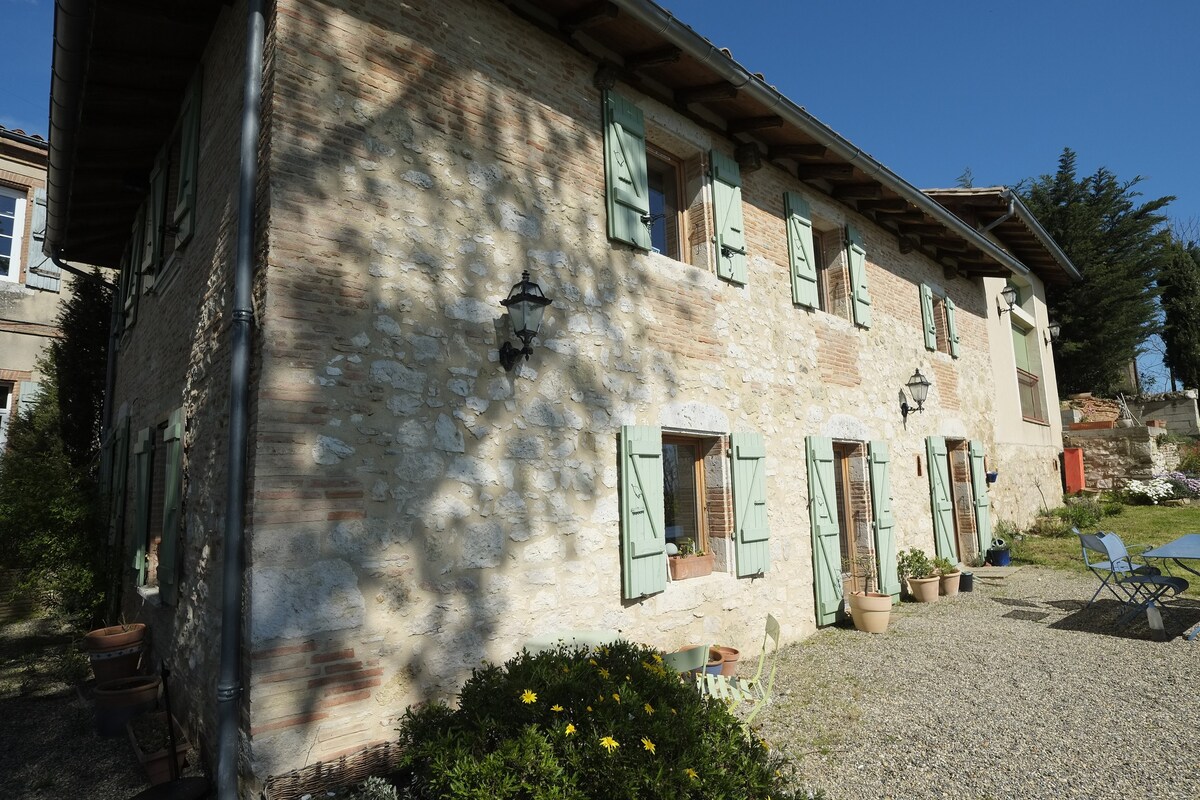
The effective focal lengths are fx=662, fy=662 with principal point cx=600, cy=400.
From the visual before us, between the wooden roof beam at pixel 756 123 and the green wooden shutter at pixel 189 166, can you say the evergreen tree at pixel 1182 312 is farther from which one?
the green wooden shutter at pixel 189 166

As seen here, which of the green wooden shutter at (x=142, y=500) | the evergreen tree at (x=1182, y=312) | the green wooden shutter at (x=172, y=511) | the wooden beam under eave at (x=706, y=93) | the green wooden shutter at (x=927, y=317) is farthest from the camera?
the evergreen tree at (x=1182, y=312)

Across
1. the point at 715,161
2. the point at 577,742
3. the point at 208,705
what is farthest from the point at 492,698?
the point at 715,161

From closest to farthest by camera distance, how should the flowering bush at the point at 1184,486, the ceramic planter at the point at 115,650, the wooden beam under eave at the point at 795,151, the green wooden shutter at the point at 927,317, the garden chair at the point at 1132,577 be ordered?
the ceramic planter at the point at 115,650 → the garden chair at the point at 1132,577 → the wooden beam under eave at the point at 795,151 → the green wooden shutter at the point at 927,317 → the flowering bush at the point at 1184,486

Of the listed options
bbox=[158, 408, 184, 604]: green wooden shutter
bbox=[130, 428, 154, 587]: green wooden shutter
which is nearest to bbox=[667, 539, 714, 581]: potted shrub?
bbox=[158, 408, 184, 604]: green wooden shutter

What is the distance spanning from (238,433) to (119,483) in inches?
169

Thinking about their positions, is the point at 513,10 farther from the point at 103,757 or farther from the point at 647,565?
the point at 103,757

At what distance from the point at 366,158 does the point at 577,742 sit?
328 cm

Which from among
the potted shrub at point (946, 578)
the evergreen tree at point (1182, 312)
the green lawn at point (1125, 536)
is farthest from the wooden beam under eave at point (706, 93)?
the evergreen tree at point (1182, 312)

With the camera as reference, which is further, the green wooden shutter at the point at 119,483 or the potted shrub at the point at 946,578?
the potted shrub at the point at 946,578

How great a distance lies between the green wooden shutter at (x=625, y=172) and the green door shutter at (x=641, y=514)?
1.57 metres

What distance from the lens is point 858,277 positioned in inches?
310

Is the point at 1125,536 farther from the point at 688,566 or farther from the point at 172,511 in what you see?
the point at 172,511

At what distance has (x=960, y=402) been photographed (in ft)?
32.3

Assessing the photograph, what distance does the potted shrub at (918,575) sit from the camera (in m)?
7.73
